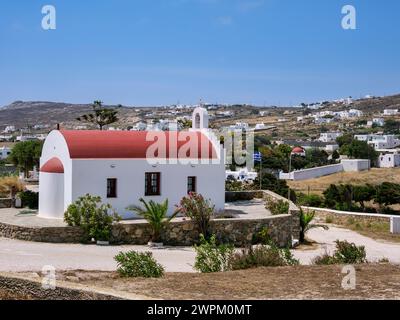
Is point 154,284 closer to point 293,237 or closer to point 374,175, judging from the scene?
point 293,237

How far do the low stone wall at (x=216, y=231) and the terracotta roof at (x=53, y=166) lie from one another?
150 inches

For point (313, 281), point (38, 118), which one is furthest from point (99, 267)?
point (38, 118)

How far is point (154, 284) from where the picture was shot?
9.25 m

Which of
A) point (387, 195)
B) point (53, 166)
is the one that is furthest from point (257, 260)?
point (387, 195)

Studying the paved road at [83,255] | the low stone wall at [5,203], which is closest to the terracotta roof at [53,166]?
the paved road at [83,255]

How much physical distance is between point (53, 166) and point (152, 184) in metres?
3.59

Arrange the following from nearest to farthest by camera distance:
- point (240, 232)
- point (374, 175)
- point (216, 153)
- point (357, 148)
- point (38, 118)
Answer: point (240, 232), point (216, 153), point (374, 175), point (357, 148), point (38, 118)

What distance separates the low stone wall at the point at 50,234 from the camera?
60.0 ft

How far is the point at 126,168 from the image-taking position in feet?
69.9

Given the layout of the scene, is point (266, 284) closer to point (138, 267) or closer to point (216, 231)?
point (138, 267)

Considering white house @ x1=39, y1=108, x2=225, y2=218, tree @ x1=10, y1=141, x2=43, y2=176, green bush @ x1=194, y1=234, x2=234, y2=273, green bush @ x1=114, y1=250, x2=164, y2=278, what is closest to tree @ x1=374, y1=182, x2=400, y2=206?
white house @ x1=39, y1=108, x2=225, y2=218

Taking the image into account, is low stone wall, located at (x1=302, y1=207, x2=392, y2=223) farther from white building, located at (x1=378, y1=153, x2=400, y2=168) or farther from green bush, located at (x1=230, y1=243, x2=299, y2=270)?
white building, located at (x1=378, y1=153, x2=400, y2=168)

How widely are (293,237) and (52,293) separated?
14040 mm

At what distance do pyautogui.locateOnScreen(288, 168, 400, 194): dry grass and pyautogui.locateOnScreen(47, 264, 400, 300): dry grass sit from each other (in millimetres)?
41066
